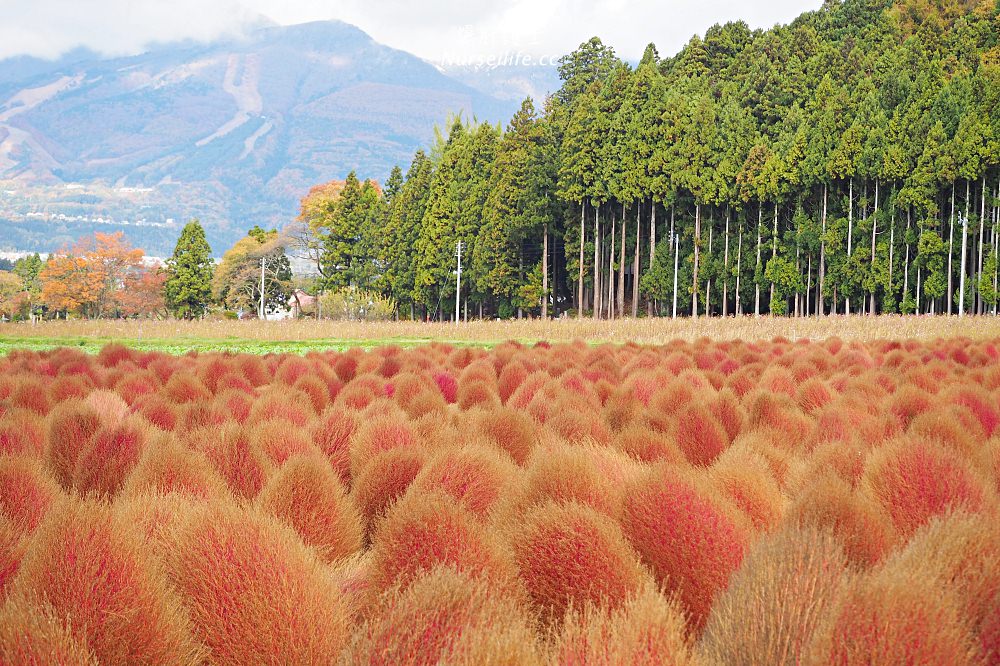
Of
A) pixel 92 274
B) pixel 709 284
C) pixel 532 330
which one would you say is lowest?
pixel 532 330

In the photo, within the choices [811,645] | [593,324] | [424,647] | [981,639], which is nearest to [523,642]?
[424,647]

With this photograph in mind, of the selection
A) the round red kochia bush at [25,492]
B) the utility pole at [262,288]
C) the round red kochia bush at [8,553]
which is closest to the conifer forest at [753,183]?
the utility pole at [262,288]

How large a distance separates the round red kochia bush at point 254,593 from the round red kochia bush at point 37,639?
0.11 m

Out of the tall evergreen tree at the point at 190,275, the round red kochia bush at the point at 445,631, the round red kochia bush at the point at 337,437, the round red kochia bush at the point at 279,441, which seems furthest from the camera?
the tall evergreen tree at the point at 190,275

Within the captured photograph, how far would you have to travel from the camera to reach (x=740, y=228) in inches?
1273

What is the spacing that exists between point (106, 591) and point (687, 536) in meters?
0.56

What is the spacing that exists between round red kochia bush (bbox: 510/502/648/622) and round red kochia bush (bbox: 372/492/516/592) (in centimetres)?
3

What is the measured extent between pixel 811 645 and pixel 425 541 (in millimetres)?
369

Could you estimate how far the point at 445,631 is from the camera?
2.06ft

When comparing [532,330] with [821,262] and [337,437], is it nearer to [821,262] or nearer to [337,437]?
[821,262]

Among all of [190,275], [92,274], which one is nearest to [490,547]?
[190,275]

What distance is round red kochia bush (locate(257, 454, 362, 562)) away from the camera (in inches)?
40.3

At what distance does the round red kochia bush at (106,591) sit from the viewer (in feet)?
2.22

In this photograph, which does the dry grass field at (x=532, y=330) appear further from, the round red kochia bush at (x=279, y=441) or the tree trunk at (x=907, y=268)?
the round red kochia bush at (x=279, y=441)
